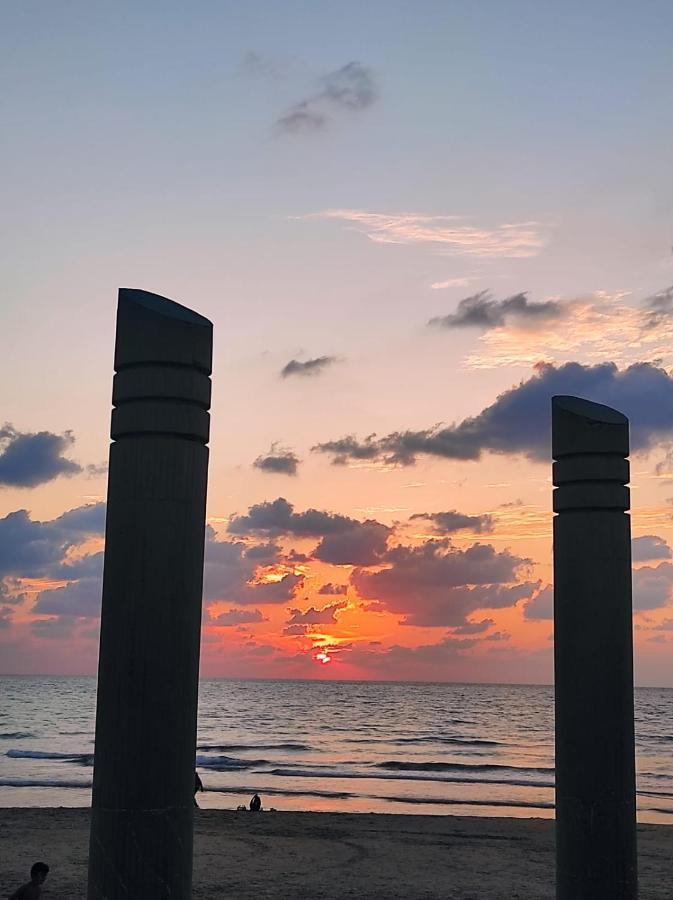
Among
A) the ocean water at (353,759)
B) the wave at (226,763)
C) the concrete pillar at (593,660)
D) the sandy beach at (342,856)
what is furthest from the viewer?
the wave at (226,763)

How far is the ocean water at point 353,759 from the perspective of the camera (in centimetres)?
3959

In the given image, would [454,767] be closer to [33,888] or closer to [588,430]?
[33,888]

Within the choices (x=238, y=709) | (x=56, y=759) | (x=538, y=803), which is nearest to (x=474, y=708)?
(x=238, y=709)

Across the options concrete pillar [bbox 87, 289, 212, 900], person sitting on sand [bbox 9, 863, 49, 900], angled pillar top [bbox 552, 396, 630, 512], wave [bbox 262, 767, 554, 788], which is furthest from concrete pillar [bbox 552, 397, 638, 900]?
wave [bbox 262, 767, 554, 788]

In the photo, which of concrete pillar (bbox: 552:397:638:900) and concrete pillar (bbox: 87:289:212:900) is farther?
concrete pillar (bbox: 552:397:638:900)

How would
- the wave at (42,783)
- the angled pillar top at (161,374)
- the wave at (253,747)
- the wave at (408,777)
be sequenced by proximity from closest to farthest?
the angled pillar top at (161,374), the wave at (42,783), the wave at (408,777), the wave at (253,747)

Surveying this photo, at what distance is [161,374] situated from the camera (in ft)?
20.8

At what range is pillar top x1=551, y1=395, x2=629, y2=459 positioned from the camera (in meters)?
8.75

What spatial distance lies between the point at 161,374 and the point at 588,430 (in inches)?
157

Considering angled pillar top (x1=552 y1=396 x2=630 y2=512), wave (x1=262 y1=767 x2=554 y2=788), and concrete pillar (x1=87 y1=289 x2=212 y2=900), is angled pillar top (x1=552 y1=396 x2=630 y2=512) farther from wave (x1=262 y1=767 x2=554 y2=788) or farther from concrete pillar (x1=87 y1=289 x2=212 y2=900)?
wave (x1=262 y1=767 x2=554 y2=788)

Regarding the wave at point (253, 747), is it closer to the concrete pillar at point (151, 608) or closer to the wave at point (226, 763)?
the wave at point (226, 763)

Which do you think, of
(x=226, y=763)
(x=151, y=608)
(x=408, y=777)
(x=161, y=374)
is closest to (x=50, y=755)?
(x=226, y=763)

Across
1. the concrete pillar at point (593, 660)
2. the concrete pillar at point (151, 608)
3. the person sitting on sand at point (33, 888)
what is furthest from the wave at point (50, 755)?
the concrete pillar at point (151, 608)

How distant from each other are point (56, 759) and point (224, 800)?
902 inches
